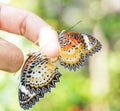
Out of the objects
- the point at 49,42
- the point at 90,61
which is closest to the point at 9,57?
the point at 49,42

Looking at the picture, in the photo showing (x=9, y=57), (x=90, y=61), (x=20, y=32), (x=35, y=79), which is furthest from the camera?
(x=90, y=61)

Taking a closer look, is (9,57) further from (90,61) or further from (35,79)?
(90,61)

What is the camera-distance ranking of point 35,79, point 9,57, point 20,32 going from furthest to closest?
point 20,32, point 9,57, point 35,79

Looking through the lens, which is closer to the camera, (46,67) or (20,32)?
(46,67)

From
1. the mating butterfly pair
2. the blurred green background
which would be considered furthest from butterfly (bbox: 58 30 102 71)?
the blurred green background

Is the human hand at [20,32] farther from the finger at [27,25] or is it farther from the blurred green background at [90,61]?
the blurred green background at [90,61]

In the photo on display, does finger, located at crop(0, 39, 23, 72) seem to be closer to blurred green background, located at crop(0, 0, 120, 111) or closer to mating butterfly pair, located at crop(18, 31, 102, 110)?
mating butterfly pair, located at crop(18, 31, 102, 110)
